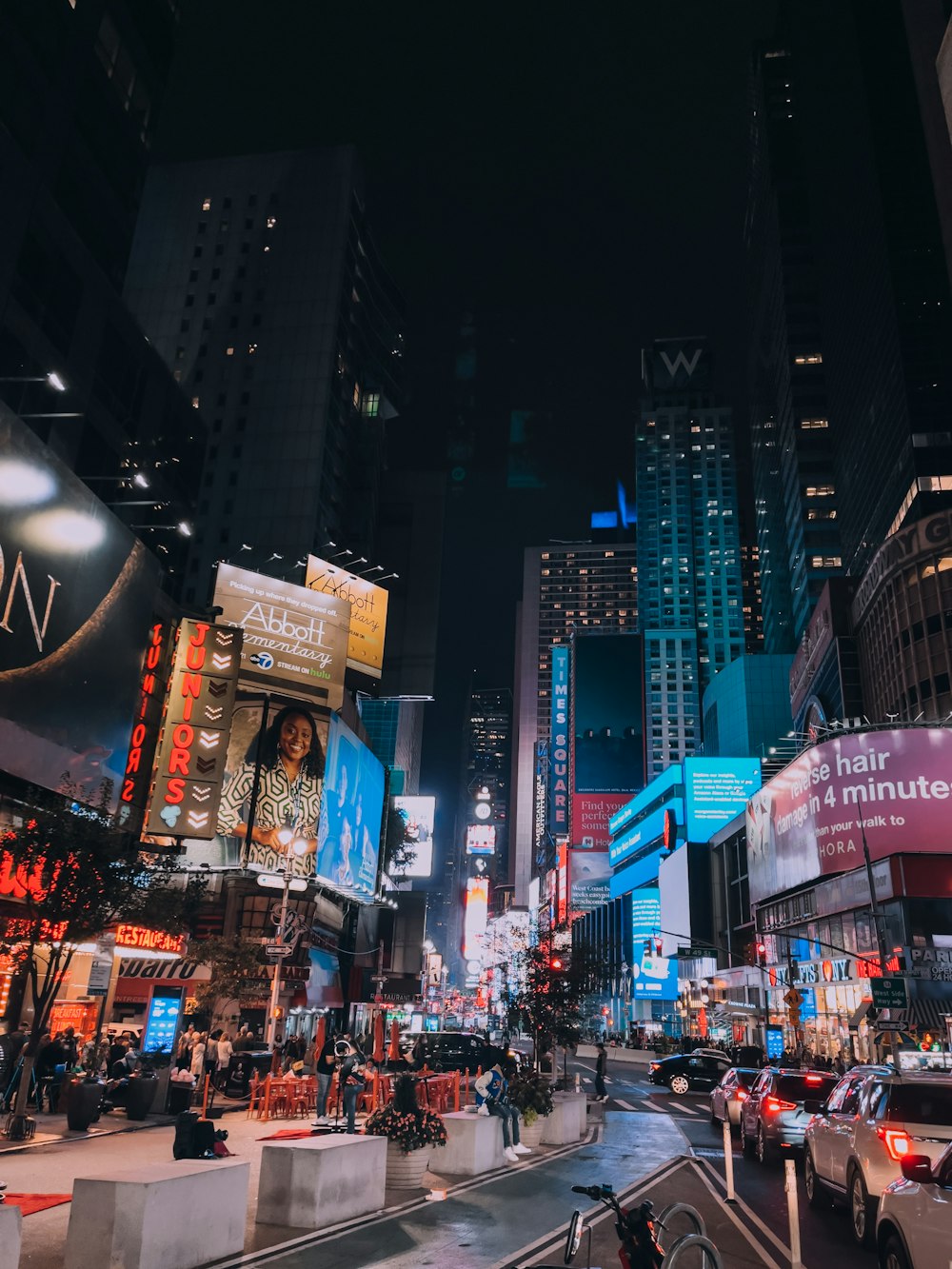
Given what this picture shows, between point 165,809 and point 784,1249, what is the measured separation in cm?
2467

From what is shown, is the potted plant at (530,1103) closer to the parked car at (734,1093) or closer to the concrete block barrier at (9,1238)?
the parked car at (734,1093)

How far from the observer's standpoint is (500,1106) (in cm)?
1559

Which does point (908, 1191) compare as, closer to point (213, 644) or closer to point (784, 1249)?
point (784, 1249)

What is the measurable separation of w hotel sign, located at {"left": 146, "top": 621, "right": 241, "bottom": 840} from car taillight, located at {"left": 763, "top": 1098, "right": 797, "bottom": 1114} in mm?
20164

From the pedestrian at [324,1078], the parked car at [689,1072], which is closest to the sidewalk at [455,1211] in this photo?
the pedestrian at [324,1078]

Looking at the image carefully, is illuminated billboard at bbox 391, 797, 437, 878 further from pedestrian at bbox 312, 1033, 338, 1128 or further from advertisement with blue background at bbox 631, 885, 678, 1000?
pedestrian at bbox 312, 1033, 338, 1128

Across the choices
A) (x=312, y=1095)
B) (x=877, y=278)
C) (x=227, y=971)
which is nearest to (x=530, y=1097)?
(x=312, y=1095)

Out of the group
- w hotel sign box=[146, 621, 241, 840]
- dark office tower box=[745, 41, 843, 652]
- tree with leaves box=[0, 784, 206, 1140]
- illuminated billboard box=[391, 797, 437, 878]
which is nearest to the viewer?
tree with leaves box=[0, 784, 206, 1140]

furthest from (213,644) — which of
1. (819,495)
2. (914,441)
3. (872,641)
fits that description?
(819,495)

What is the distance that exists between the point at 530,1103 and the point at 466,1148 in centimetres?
396

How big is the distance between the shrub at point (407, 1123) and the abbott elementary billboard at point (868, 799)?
37095 mm

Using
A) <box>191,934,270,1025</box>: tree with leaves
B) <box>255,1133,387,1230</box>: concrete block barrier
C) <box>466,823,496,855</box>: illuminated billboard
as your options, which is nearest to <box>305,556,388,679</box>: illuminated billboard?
<box>191,934,270,1025</box>: tree with leaves

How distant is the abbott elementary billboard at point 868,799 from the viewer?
46250 mm

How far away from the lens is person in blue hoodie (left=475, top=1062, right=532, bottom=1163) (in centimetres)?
1549
